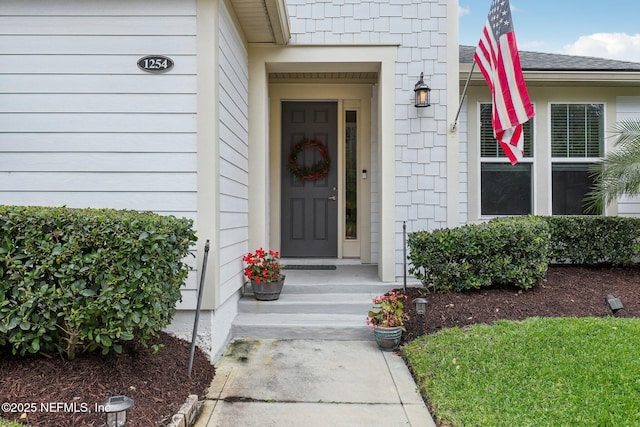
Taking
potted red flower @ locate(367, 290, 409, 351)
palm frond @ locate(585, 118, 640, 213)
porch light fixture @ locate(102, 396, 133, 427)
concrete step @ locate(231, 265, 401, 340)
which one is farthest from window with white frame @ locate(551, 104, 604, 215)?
porch light fixture @ locate(102, 396, 133, 427)

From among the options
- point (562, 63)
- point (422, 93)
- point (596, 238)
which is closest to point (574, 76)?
point (562, 63)

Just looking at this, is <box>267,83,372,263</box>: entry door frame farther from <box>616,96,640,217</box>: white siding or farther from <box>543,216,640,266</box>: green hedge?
<box>616,96,640,217</box>: white siding

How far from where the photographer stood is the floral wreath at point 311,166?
6.11m

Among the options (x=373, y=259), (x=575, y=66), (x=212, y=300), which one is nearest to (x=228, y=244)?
(x=212, y=300)

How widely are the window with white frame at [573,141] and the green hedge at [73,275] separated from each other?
212 inches

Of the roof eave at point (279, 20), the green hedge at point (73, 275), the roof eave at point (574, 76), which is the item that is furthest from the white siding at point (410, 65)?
the green hedge at point (73, 275)

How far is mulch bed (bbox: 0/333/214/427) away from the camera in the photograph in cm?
225

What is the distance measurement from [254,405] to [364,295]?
209 cm

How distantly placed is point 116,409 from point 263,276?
245 cm

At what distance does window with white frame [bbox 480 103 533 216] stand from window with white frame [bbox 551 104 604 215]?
0.33m

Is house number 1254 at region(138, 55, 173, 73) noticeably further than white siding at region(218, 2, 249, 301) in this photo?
No

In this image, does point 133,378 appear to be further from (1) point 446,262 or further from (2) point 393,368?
(1) point 446,262

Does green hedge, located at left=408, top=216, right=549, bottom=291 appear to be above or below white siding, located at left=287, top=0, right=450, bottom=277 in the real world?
below

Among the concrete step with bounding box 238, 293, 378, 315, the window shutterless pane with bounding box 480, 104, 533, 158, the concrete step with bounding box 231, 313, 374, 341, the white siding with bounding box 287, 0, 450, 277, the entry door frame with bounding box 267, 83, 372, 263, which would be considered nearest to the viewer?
the concrete step with bounding box 231, 313, 374, 341
